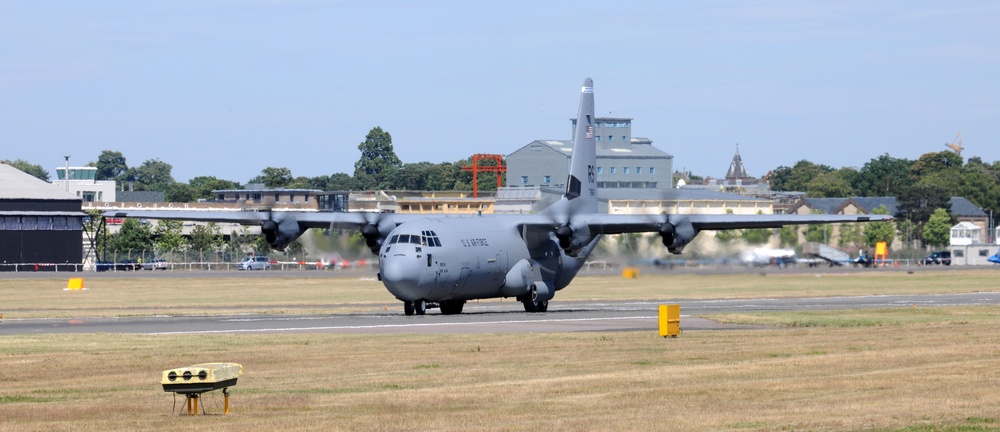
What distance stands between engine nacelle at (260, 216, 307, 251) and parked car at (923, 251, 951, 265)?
8166cm

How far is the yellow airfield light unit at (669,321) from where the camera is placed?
33.4 meters

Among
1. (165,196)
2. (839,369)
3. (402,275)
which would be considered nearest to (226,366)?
(839,369)

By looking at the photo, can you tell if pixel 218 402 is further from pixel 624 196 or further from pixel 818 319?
pixel 624 196

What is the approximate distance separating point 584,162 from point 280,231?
1338 cm

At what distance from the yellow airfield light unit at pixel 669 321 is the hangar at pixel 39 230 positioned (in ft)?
268

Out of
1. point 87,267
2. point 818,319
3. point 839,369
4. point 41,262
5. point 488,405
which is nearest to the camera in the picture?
point 488,405

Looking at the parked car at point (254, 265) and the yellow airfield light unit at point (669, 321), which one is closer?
the yellow airfield light unit at point (669, 321)

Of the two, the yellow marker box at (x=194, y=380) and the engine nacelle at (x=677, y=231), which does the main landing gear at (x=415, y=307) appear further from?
the yellow marker box at (x=194, y=380)

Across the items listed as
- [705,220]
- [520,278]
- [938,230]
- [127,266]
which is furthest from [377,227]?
[938,230]

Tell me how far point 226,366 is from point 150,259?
98.4 m

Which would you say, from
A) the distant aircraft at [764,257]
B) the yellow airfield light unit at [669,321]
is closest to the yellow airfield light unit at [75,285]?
the distant aircraft at [764,257]

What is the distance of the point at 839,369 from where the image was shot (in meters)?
25.8

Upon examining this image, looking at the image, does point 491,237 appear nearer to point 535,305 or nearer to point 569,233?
point 569,233

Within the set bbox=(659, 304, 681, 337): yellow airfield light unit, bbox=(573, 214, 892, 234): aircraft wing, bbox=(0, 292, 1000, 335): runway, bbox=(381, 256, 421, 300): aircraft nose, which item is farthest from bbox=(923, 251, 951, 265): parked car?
bbox=(659, 304, 681, 337): yellow airfield light unit
